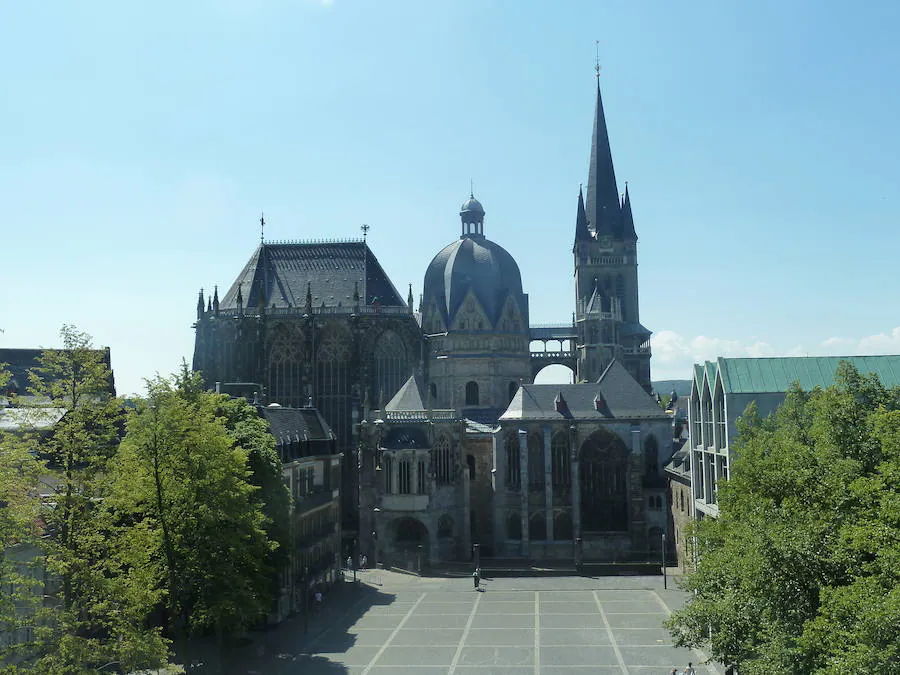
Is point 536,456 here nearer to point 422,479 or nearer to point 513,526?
point 513,526

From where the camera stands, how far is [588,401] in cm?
8094

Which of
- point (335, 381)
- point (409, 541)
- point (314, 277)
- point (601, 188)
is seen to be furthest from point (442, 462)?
point (601, 188)

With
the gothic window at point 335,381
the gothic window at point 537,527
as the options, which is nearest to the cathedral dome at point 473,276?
the gothic window at point 335,381

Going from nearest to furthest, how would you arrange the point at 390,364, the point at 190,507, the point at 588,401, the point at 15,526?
the point at 15,526 → the point at 190,507 → the point at 588,401 → the point at 390,364

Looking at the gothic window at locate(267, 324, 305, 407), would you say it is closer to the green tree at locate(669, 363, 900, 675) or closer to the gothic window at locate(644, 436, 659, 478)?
the gothic window at locate(644, 436, 659, 478)

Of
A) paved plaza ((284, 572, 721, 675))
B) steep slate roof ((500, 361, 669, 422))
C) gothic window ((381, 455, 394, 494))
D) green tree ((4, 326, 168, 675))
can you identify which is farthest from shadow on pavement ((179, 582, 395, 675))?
steep slate roof ((500, 361, 669, 422))

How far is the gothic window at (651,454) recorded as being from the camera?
7950 centimetres

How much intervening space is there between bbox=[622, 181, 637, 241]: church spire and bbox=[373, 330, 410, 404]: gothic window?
3975 centimetres

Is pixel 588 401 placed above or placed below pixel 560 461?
above

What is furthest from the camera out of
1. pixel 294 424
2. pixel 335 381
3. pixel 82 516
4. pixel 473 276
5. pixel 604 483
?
pixel 473 276

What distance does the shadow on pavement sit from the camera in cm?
4169

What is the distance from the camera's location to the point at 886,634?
66.6 ft

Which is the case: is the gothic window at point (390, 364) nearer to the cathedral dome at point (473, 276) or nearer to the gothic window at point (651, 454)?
the cathedral dome at point (473, 276)

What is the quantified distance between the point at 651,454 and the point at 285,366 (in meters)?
36.2
